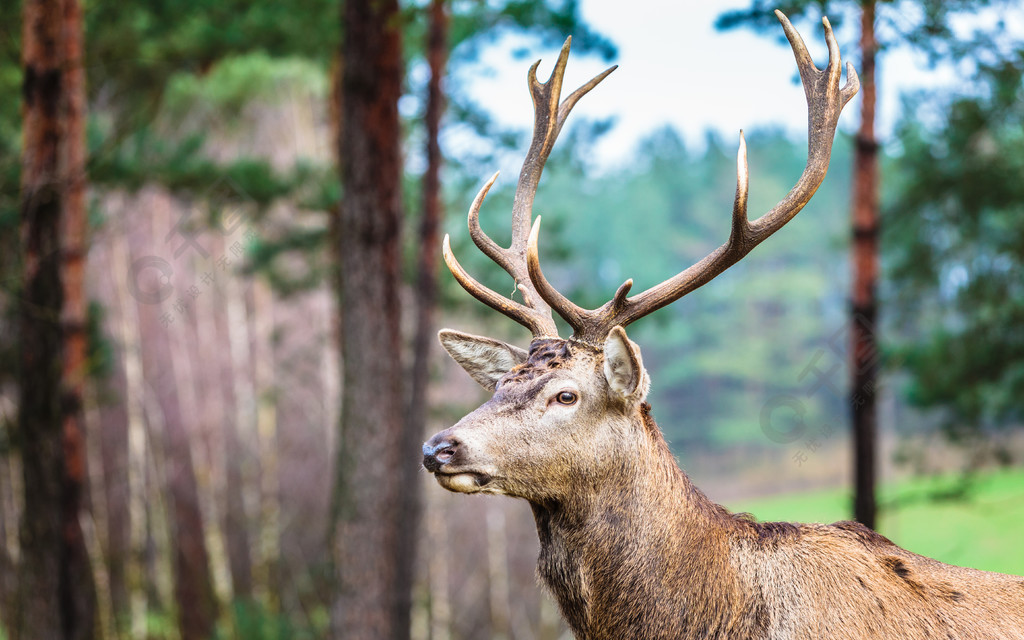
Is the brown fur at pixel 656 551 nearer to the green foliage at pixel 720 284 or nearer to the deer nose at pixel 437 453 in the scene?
the deer nose at pixel 437 453

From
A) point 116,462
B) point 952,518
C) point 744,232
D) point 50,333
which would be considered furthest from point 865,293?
point 952,518

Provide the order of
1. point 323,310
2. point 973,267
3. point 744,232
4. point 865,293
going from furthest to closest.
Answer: point 323,310, point 973,267, point 865,293, point 744,232

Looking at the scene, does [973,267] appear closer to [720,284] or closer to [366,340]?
[366,340]

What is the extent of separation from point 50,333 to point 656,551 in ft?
19.0

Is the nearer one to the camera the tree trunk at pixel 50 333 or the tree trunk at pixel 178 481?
the tree trunk at pixel 50 333

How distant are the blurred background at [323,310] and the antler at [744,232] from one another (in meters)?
1.48

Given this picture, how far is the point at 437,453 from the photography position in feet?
9.87

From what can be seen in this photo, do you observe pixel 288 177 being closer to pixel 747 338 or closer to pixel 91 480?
pixel 91 480

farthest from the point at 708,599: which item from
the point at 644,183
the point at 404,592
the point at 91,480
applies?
the point at 644,183

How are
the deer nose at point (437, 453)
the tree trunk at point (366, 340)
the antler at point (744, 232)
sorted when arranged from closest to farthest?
1. the deer nose at point (437, 453)
2. the antler at point (744, 232)
3. the tree trunk at point (366, 340)

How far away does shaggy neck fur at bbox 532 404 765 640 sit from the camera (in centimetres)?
309

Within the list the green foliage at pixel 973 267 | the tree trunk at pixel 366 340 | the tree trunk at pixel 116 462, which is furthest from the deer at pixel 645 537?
the tree trunk at pixel 116 462

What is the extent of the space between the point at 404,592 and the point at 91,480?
893 cm

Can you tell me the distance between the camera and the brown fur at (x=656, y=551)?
301 cm
